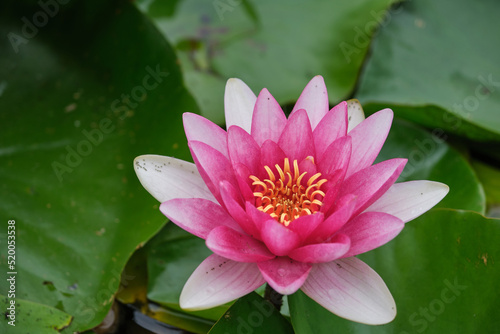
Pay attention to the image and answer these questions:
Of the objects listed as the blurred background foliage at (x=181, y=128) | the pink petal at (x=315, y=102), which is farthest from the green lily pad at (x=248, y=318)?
the pink petal at (x=315, y=102)

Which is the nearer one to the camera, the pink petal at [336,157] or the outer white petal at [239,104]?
the pink petal at [336,157]

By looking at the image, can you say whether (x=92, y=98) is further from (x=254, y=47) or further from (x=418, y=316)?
(x=418, y=316)

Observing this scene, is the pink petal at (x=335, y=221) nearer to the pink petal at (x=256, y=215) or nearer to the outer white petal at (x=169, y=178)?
the pink petal at (x=256, y=215)

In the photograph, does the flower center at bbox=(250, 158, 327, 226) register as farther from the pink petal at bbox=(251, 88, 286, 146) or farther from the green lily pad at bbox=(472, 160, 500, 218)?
the green lily pad at bbox=(472, 160, 500, 218)

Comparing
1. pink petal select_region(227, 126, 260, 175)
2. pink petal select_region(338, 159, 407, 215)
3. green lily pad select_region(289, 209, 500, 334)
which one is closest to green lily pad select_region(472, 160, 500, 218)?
green lily pad select_region(289, 209, 500, 334)

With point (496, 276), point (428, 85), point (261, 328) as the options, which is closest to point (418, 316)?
point (496, 276)

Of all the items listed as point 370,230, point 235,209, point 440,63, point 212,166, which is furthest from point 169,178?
point 440,63

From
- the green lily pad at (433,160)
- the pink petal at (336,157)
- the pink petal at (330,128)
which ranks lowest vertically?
the green lily pad at (433,160)
